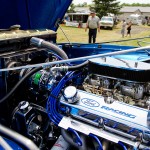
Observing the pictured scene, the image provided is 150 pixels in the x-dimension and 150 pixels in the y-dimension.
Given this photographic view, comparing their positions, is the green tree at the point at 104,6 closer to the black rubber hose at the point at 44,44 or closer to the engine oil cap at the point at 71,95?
the black rubber hose at the point at 44,44

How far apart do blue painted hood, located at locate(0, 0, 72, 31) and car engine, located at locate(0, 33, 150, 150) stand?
0.46m

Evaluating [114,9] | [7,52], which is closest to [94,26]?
[7,52]

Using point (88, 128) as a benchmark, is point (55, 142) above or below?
below

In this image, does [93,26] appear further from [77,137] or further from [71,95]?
[77,137]

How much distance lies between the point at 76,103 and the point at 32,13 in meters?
1.28

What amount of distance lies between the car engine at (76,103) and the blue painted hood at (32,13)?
458 mm

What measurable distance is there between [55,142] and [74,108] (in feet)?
1.11

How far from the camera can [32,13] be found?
8.15ft

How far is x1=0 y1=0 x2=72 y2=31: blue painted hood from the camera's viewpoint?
2268mm

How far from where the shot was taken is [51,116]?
1.68 meters

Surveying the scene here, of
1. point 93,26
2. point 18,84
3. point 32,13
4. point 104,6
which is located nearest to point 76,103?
point 18,84

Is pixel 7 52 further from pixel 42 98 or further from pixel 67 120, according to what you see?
pixel 67 120

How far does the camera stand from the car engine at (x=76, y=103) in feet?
4.79

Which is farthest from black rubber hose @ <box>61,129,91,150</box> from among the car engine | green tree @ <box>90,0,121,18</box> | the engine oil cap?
green tree @ <box>90,0,121,18</box>
